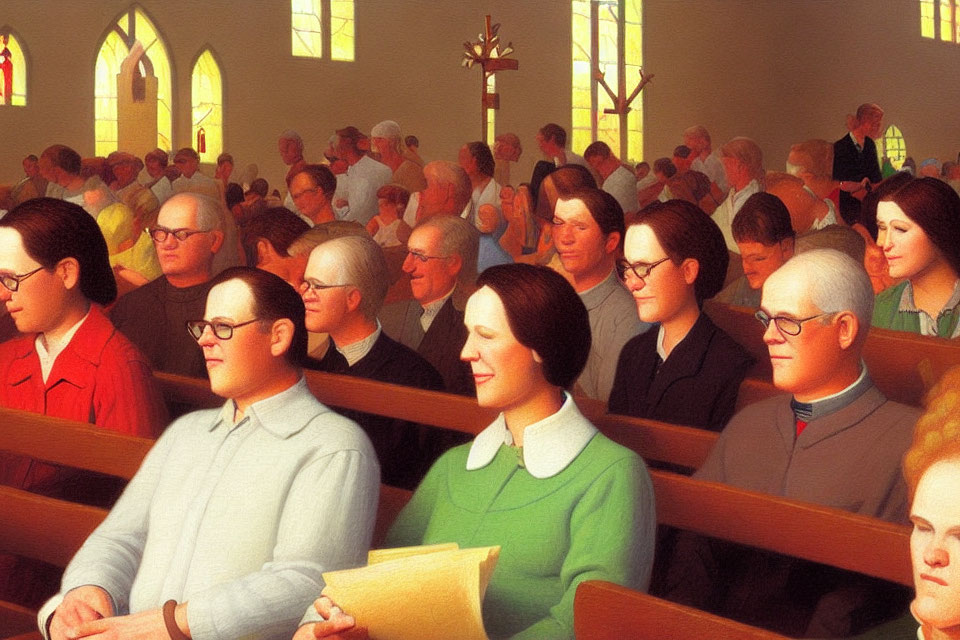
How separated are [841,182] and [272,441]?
30.0 feet

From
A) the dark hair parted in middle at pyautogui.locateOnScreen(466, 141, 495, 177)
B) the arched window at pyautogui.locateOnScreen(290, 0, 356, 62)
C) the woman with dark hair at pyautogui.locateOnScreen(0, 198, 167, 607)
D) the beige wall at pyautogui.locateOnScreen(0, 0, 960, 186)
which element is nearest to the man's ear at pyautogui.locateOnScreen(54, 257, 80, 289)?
the woman with dark hair at pyautogui.locateOnScreen(0, 198, 167, 607)

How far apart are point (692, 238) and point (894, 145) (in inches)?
1216

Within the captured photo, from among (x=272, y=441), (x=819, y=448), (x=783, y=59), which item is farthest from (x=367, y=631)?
(x=783, y=59)

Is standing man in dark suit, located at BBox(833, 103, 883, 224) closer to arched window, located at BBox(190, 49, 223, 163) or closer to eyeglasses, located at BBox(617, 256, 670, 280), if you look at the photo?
eyeglasses, located at BBox(617, 256, 670, 280)

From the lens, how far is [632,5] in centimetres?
2919

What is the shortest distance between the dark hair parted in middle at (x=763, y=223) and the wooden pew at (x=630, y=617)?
8.77 feet

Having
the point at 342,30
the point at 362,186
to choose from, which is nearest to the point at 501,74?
the point at 342,30

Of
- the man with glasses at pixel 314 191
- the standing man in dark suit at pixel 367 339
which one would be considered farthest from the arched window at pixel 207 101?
the standing man in dark suit at pixel 367 339

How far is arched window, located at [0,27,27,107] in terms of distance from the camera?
20.8 metres

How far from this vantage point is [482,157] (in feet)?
32.7

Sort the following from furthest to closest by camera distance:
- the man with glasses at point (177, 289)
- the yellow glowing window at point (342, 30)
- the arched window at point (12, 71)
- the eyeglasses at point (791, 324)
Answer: the yellow glowing window at point (342, 30) < the arched window at point (12, 71) < the man with glasses at point (177, 289) < the eyeglasses at point (791, 324)

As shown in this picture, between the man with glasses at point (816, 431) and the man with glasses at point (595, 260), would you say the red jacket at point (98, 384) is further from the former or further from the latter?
the man with glasses at point (816, 431)

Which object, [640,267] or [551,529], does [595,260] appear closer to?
[640,267]

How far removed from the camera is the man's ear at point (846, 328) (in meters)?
3.33
